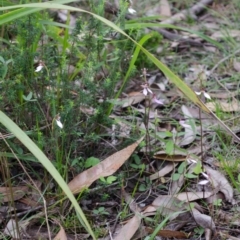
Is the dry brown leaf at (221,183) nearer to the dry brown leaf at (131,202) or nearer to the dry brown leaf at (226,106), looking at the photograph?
the dry brown leaf at (131,202)

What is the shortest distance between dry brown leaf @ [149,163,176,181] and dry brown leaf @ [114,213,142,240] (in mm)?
254

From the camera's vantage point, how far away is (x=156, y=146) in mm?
2215

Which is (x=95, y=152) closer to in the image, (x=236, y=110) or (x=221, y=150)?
(x=221, y=150)

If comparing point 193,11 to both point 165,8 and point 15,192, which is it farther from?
point 15,192

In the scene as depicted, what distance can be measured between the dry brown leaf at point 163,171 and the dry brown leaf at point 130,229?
0.25m

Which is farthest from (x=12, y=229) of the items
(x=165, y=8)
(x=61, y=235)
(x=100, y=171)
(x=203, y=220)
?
(x=165, y=8)

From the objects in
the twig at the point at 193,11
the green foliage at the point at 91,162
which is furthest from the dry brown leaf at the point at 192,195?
the twig at the point at 193,11

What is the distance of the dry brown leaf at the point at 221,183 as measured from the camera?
2008 mm

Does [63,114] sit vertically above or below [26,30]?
below

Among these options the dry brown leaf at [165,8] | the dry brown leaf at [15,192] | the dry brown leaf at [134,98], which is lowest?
the dry brown leaf at [165,8]

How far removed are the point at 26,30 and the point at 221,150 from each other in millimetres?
826

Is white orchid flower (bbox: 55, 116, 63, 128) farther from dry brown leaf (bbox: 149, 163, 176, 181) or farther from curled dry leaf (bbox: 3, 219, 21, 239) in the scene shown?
dry brown leaf (bbox: 149, 163, 176, 181)

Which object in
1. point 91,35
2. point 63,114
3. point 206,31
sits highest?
point 91,35

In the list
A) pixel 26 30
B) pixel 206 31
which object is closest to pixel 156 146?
pixel 26 30
